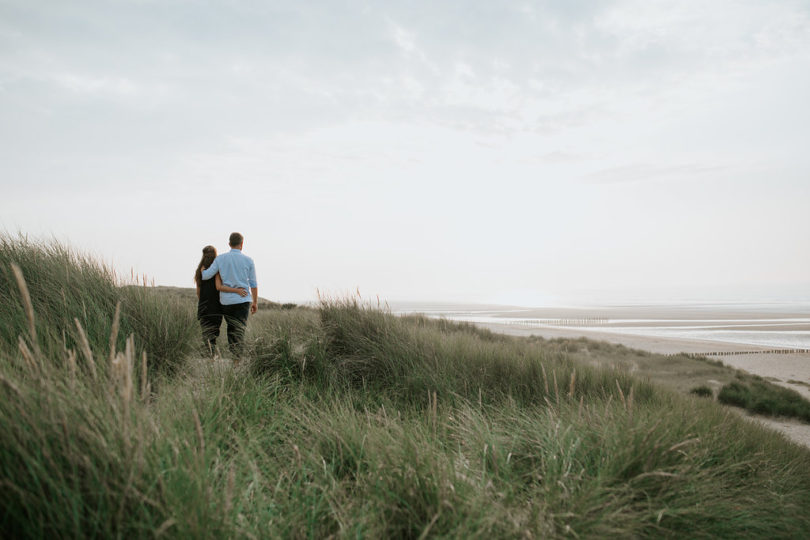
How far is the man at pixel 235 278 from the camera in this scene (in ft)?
25.2

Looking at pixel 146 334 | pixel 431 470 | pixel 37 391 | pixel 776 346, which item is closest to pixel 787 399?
pixel 431 470

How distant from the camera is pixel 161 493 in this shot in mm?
1919

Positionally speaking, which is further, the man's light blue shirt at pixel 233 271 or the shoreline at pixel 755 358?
the shoreline at pixel 755 358

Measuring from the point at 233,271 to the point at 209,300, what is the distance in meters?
0.82

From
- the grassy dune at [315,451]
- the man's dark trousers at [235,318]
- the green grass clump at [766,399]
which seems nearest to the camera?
the grassy dune at [315,451]

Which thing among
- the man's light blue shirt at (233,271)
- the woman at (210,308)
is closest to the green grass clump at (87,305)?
the woman at (210,308)

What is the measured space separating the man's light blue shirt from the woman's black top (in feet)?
0.71

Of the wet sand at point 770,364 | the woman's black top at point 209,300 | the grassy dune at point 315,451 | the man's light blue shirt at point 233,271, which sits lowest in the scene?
the wet sand at point 770,364

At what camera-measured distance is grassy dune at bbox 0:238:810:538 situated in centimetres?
191

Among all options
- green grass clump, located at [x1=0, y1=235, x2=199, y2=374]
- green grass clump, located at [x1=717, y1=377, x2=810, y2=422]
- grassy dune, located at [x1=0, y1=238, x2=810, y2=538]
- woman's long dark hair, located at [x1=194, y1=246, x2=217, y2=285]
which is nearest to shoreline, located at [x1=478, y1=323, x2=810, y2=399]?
green grass clump, located at [x1=717, y1=377, x2=810, y2=422]

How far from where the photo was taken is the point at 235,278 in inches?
303

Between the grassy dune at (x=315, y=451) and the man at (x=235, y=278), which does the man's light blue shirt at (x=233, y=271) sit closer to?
the man at (x=235, y=278)

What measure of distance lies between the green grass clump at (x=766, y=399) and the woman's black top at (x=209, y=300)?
40.7 feet

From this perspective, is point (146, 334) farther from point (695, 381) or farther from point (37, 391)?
point (695, 381)
